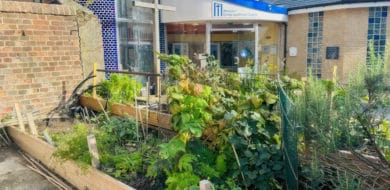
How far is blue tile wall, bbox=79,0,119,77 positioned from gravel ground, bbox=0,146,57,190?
434 cm

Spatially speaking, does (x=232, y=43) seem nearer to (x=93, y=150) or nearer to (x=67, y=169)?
(x=67, y=169)

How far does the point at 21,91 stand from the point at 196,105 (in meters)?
3.95

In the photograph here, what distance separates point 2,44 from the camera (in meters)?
4.82

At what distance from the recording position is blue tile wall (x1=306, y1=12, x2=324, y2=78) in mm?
11062

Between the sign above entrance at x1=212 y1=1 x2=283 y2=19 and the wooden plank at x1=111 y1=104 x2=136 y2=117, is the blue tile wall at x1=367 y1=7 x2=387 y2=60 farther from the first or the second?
the wooden plank at x1=111 y1=104 x2=136 y2=117

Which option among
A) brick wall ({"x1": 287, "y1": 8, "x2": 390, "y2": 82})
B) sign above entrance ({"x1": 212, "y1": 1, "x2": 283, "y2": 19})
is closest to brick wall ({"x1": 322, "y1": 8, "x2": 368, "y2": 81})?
brick wall ({"x1": 287, "y1": 8, "x2": 390, "y2": 82})

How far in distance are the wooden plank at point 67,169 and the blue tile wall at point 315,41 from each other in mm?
9697

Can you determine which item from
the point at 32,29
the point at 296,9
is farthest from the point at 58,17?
the point at 296,9

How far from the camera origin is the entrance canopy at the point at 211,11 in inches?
369

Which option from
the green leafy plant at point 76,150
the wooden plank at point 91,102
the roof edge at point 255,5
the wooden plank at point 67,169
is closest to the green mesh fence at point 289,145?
the wooden plank at point 67,169

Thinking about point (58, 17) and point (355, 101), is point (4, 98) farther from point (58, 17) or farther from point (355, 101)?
point (355, 101)

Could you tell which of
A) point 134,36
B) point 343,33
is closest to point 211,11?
point 134,36

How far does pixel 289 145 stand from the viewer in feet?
7.80

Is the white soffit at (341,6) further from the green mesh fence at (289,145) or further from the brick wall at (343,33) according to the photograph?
the green mesh fence at (289,145)
